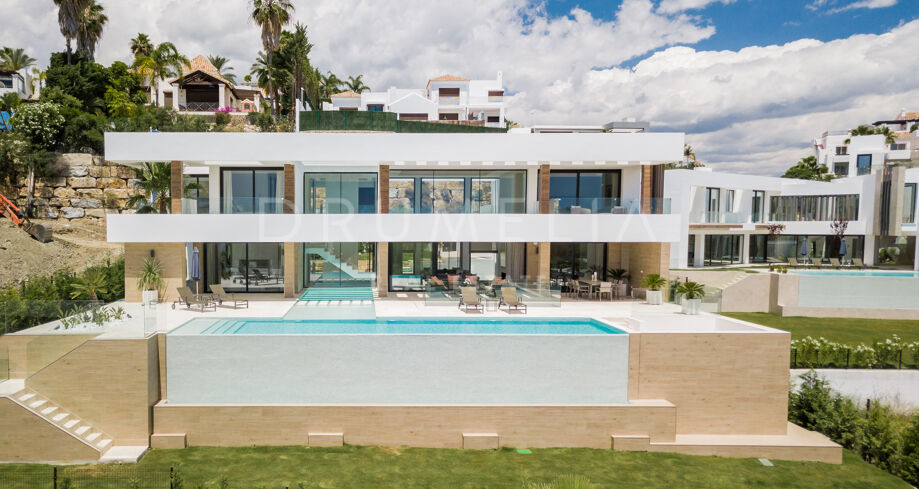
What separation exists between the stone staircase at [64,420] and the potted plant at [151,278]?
5855 mm

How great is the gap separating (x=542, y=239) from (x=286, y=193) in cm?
997

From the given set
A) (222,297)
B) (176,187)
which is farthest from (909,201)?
(176,187)

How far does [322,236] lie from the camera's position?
18703 millimetres

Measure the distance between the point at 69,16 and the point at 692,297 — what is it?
152 ft

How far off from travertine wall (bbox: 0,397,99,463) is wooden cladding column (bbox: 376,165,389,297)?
1019 cm

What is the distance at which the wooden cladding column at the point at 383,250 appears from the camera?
19.6 m

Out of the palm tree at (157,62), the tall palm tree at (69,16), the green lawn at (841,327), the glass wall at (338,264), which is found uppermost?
the tall palm tree at (69,16)

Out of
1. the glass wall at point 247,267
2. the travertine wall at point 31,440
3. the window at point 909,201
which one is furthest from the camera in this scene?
the window at point 909,201

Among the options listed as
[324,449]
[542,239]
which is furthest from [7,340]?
[542,239]

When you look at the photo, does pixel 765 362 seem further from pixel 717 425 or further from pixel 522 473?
pixel 522 473

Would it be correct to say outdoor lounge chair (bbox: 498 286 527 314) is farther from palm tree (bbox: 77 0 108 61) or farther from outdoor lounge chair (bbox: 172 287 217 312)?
palm tree (bbox: 77 0 108 61)

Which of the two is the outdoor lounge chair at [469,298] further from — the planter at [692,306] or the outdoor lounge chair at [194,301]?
the outdoor lounge chair at [194,301]

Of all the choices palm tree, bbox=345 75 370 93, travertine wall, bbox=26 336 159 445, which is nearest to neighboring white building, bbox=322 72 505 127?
palm tree, bbox=345 75 370 93

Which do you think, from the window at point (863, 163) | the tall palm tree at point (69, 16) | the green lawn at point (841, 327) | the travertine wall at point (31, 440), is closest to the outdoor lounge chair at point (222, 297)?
the travertine wall at point (31, 440)
